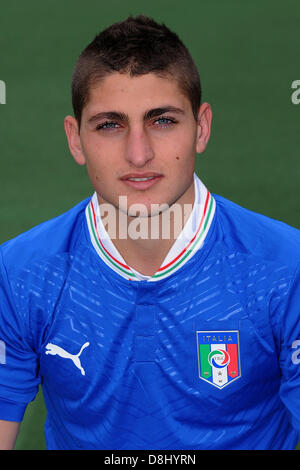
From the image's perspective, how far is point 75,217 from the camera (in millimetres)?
2465

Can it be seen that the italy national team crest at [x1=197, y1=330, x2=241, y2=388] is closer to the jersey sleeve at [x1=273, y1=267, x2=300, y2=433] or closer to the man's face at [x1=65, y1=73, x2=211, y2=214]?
the jersey sleeve at [x1=273, y1=267, x2=300, y2=433]

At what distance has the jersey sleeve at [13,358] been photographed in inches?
92.3

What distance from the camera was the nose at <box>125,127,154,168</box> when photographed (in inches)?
82.3

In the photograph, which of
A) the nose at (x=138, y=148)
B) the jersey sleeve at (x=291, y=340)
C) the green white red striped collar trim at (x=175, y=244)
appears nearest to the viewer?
the nose at (x=138, y=148)

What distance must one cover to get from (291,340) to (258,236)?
11.6 inches

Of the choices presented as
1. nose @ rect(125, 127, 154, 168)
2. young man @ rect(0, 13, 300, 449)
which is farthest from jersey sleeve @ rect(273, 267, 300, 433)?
nose @ rect(125, 127, 154, 168)

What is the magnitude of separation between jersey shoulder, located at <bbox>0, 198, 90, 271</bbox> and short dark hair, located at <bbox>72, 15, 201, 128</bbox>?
0.31 metres

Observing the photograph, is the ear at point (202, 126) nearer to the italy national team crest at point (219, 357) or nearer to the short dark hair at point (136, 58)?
the short dark hair at point (136, 58)

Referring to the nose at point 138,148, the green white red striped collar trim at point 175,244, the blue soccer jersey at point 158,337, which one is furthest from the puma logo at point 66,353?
the nose at point 138,148

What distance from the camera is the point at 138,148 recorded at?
2096 millimetres

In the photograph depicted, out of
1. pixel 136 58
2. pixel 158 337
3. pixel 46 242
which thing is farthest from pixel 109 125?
pixel 158 337

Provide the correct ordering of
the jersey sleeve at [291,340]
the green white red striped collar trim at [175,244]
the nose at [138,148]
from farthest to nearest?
→ 1. the green white red striped collar trim at [175,244]
2. the jersey sleeve at [291,340]
3. the nose at [138,148]
